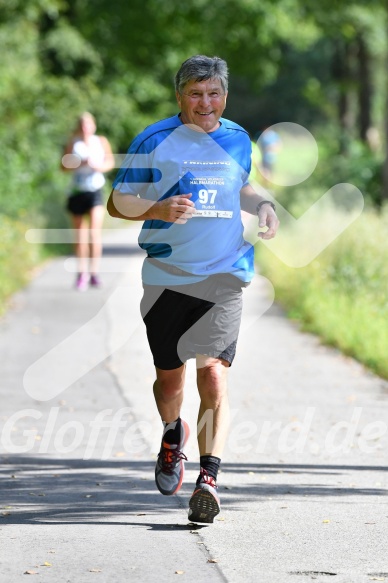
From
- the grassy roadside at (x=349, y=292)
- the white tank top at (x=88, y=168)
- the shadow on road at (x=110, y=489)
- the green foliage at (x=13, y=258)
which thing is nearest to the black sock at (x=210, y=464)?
the shadow on road at (x=110, y=489)

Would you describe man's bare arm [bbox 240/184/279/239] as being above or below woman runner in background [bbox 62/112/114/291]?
above

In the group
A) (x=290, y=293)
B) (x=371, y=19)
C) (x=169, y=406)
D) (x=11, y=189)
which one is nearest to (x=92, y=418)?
(x=169, y=406)

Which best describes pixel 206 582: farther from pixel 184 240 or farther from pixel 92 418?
pixel 92 418

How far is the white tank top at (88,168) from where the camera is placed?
14.8 m

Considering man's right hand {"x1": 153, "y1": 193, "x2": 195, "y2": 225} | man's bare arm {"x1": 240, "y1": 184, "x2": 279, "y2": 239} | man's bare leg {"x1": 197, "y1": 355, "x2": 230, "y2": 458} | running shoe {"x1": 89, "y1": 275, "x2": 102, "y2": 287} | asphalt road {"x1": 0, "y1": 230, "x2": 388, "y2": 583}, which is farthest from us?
running shoe {"x1": 89, "y1": 275, "x2": 102, "y2": 287}

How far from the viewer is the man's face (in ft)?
19.1

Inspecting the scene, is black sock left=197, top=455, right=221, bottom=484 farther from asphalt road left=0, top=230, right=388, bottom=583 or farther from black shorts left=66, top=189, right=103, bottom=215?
black shorts left=66, top=189, right=103, bottom=215

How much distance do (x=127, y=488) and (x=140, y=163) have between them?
1686 mm

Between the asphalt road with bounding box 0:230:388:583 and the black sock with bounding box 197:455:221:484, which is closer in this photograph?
the asphalt road with bounding box 0:230:388:583

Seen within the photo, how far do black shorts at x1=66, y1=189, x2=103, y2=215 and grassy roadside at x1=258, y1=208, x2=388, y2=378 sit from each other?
2397mm

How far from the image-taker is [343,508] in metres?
6.10

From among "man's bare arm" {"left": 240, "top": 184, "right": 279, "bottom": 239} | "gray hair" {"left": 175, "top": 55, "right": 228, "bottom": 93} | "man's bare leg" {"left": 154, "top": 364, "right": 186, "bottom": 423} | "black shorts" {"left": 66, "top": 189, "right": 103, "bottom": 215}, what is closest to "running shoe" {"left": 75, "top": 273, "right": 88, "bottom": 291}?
"black shorts" {"left": 66, "top": 189, "right": 103, "bottom": 215}

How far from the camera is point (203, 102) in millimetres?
5816

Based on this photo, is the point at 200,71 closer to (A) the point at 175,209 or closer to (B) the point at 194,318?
(A) the point at 175,209
